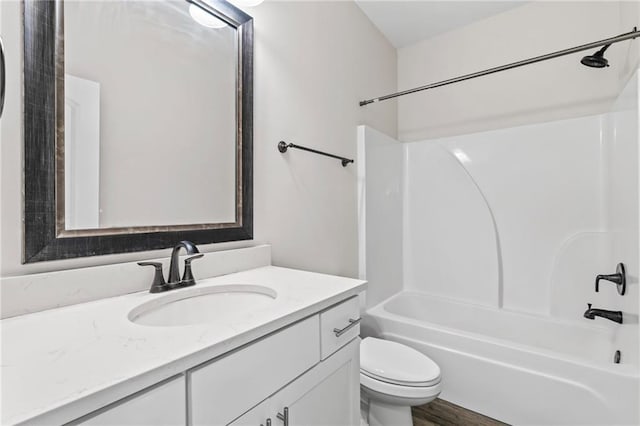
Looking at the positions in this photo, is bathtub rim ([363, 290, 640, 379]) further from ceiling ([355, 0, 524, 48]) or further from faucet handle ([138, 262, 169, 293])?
ceiling ([355, 0, 524, 48])

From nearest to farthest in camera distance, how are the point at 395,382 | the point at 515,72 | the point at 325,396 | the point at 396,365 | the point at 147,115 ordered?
the point at 325,396
the point at 147,115
the point at 395,382
the point at 396,365
the point at 515,72

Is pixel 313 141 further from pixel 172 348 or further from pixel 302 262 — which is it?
pixel 172 348

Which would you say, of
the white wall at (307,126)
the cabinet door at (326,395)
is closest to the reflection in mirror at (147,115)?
the white wall at (307,126)

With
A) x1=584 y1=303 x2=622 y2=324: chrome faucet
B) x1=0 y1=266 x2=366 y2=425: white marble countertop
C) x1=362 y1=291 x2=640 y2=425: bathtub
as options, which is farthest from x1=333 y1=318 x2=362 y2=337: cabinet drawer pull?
x1=584 y1=303 x2=622 y2=324: chrome faucet

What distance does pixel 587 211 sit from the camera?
2.06 m

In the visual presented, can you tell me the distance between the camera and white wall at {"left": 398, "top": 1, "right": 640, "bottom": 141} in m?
2.04

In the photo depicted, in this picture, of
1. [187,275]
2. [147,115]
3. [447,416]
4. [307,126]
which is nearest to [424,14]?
[307,126]

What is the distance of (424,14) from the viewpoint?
235 centimetres

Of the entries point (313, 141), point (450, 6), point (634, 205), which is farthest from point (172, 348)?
point (450, 6)

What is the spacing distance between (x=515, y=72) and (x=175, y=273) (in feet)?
8.86

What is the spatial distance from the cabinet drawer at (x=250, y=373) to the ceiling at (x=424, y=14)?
233cm

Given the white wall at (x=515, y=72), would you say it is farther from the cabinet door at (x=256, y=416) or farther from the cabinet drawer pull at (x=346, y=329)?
the cabinet door at (x=256, y=416)

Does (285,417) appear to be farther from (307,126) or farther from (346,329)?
(307,126)

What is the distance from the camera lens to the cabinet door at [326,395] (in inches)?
30.4
